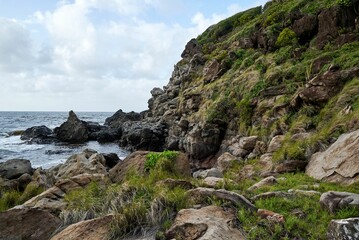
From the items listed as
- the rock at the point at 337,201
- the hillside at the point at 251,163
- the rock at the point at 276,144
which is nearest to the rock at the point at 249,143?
the hillside at the point at 251,163

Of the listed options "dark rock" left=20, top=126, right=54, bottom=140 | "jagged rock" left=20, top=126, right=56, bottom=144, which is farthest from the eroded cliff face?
"dark rock" left=20, top=126, right=54, bottom=140

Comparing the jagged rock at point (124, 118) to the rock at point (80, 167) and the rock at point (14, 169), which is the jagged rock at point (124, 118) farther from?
the rock at point (80, 167)

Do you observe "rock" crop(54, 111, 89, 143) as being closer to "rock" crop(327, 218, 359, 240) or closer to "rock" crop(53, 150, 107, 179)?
"rock" crop(53, 150, 107, 179)

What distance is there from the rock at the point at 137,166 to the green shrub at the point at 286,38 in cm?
1665

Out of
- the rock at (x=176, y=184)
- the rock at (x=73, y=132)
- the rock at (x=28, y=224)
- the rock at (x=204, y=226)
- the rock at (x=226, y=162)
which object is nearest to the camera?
the rock at (x=204, y=226)

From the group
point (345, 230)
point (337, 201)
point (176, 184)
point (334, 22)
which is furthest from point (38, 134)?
point (345, 230)

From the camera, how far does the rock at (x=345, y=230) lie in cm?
437

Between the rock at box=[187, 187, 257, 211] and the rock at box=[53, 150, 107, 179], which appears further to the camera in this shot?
the rock at box=[53, 150, 107, 179]

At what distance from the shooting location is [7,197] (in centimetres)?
1013

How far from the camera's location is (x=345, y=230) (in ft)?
14.6

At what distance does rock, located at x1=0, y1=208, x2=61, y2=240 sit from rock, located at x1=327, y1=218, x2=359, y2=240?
5386 millimetres

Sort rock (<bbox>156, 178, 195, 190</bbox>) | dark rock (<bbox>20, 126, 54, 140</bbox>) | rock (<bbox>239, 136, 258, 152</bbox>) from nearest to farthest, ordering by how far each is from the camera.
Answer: rock (<bbox>156, 178, 195, 190</bbox>), rock (<bbox>239, 136, 258, 152</bbox>), dark rock (<bbox>20, 126, 54, 140</bbox>)

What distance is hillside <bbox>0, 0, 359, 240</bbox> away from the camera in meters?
5.77

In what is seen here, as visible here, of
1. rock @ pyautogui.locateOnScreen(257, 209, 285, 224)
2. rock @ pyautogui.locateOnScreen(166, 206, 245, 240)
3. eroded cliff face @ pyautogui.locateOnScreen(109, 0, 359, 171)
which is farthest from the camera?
eroded cliff face @ pyautogui.locateOnScreen(109, 0, 359, 171)
